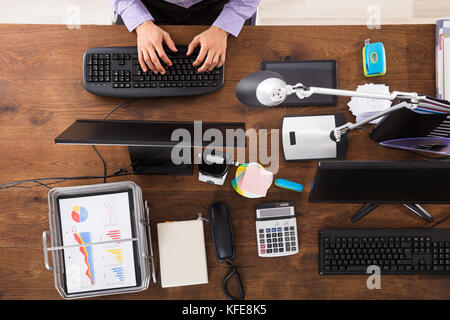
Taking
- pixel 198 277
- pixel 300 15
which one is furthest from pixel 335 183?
pixel 300 15

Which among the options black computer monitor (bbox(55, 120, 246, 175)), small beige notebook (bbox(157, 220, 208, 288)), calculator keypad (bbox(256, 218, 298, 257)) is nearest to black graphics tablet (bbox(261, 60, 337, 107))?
black computer monitor (bbox(55, 120, 246, 175))

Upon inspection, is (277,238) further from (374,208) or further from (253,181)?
(374,208)

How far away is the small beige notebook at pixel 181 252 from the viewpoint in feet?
3.34

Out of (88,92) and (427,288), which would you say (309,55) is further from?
(427,288)

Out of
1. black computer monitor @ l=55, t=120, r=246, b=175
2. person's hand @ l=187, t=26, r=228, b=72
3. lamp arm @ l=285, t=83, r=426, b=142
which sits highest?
person's hand @ l=187, t=26, r=228, b=72

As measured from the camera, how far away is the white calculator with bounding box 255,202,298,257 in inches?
41.6

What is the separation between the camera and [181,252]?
1.02 m

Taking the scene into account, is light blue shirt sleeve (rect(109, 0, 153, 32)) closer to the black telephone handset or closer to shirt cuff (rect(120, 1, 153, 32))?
shirt cuff (rect(120, 1, 153, 32))

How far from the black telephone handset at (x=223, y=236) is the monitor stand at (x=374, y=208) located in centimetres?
43

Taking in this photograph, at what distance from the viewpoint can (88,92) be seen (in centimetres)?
110

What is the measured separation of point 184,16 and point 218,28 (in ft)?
1.03

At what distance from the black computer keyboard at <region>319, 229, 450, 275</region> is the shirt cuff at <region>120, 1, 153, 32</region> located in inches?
37.9

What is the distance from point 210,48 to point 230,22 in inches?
5.1

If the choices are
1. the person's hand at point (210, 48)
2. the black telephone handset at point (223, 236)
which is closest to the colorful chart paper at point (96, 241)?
the black telephone handset at point (223, 236)
